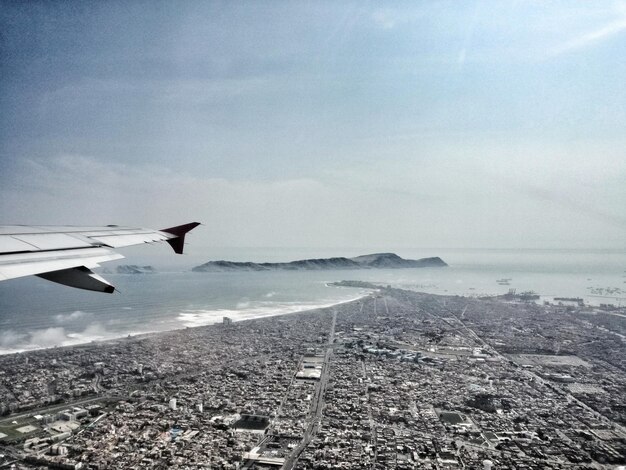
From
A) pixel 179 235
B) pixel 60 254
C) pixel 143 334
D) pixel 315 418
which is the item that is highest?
pixel 179 235

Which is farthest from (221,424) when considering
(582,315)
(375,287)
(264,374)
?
(375,287)

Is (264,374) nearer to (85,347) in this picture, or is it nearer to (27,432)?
(27,432)

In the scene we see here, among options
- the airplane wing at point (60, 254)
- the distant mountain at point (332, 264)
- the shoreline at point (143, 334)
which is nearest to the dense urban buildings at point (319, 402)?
the shoreline at point (143, 334)

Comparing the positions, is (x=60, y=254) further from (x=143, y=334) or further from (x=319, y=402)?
(x=143, y=334)

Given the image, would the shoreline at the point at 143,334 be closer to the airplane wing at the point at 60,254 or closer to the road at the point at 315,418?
the road at the point at 315,418

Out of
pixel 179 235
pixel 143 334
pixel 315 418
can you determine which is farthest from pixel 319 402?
pixel 143 334

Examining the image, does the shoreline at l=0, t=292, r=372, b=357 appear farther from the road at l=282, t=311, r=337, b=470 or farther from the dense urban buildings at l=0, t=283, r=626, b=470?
the road at l=282, t=311, r=337, b=470
